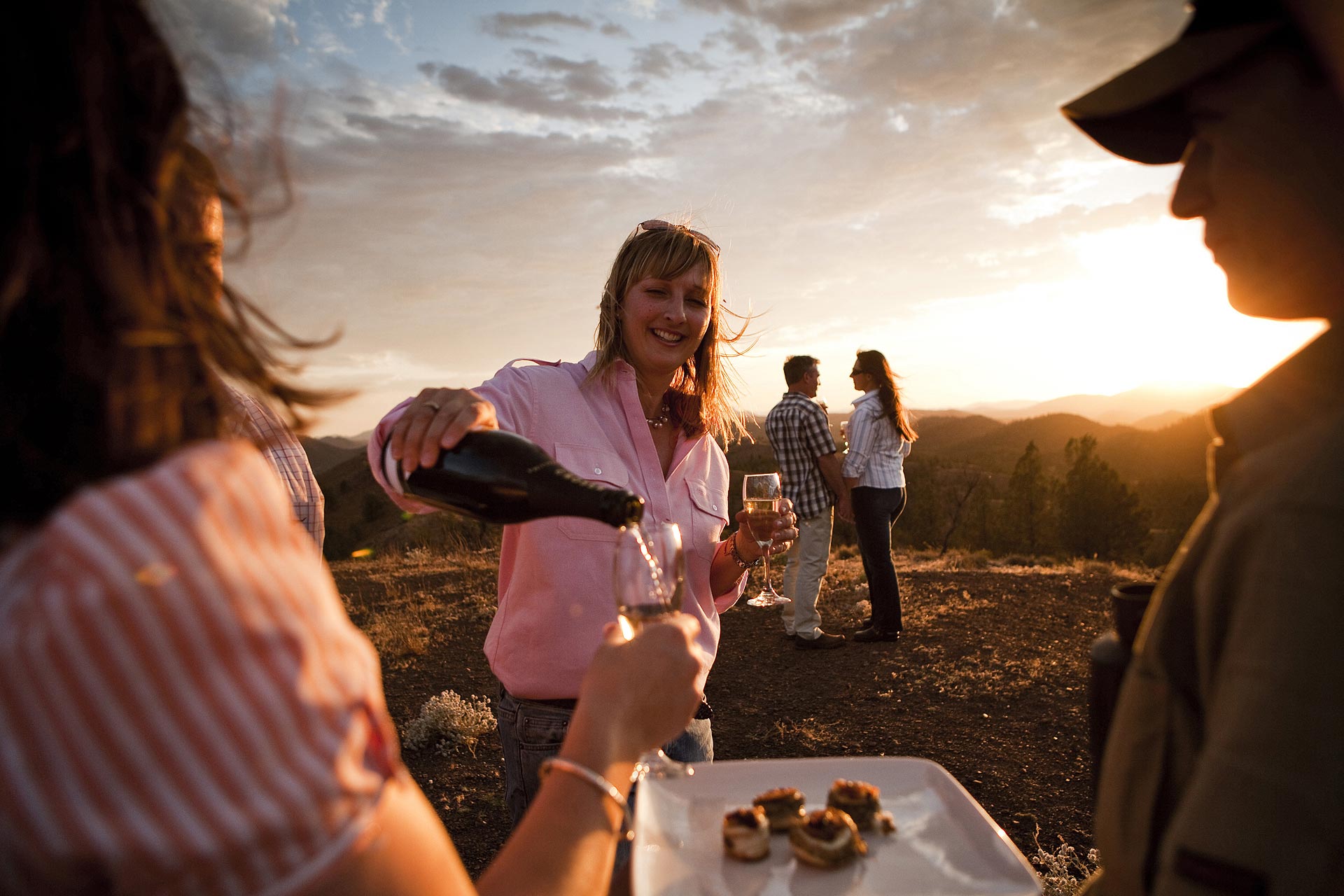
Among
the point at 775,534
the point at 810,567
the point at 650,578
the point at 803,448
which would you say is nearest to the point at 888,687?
the point at 810,567

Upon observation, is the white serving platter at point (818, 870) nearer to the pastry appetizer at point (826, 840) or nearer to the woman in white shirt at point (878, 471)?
the pastry appetizer at point (826, 840)

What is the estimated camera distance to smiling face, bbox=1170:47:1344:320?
0.92 metres

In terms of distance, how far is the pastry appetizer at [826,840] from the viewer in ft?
5.16

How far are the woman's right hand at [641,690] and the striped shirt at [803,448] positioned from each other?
6.13m

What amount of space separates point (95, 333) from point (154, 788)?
0.45m

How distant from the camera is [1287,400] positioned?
0.99 metres

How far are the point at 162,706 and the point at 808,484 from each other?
7.27 m

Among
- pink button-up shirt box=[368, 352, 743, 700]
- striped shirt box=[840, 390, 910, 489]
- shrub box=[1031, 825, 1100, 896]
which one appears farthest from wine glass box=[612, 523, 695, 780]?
striped shirt box=[840, 390, 910, 489]

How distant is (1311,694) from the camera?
0.81 meters

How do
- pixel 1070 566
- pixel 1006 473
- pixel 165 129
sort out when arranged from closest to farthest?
pixel 165 129
pixel 1070 566
pixel 1006 473

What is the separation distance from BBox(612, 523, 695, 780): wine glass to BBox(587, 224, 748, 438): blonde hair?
123 cm

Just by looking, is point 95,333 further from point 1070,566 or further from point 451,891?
point 1070,566

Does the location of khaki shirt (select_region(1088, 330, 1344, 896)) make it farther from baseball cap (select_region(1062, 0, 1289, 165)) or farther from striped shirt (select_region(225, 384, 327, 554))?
striped shirt (select_region(225, 384, 327, 554))

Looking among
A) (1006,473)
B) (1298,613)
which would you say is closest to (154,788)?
(1298,613)
